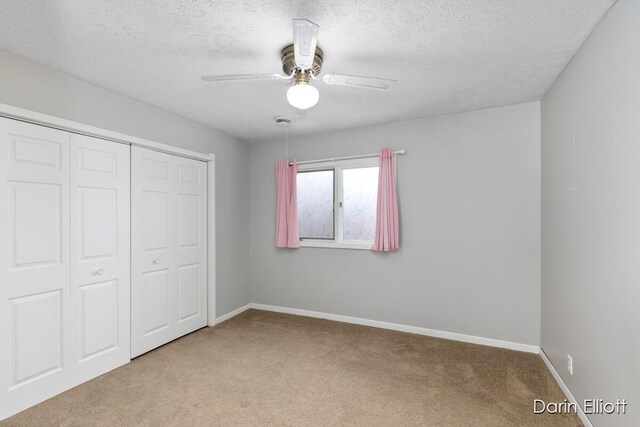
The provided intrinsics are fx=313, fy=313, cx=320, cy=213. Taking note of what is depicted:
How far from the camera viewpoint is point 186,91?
8.98ft

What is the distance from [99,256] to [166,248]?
2.25ft

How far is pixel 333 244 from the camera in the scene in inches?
157

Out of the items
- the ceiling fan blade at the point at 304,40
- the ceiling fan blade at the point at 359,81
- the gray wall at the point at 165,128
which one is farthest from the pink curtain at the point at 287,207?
the ceiling fan blade at the point at 304,40

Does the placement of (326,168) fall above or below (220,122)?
below

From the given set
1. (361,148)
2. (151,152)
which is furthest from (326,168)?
(151,152)

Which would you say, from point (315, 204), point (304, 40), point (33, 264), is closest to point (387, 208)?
point (315, 204)

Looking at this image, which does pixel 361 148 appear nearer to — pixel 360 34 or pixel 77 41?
pixel 360 34

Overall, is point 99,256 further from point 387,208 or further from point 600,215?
point 600,215

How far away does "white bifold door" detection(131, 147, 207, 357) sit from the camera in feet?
9.78

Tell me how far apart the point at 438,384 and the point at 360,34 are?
2577 millimetres

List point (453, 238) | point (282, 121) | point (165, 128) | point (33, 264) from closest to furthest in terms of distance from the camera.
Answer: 1. point (33, 264)
2. point (165, 128)
3. point (453, 238)
4. point (282, 121)

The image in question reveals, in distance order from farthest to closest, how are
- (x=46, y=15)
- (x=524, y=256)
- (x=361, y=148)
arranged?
(x=361, y=148) → (x=524, y=256) → (x=46, y=15)

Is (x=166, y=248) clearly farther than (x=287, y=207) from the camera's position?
No

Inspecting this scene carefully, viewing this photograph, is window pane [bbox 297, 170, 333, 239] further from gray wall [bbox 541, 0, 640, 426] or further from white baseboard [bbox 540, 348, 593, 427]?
white baseboard [bbox 540, 348, 593, 427]
